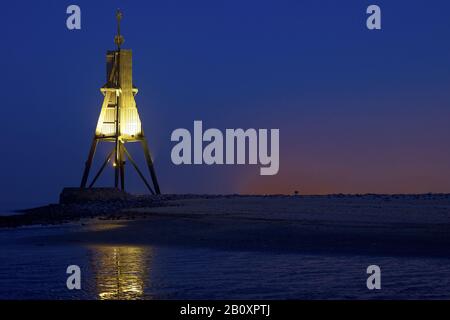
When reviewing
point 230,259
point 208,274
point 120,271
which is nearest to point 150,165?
point 230,259

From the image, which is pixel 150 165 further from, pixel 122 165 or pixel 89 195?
pixel 89 195

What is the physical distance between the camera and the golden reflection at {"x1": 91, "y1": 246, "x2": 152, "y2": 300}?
10.8 meters

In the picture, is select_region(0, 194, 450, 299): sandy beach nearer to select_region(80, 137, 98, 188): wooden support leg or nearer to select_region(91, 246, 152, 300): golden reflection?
select_region(91, 246, 152, 300): golden reflection

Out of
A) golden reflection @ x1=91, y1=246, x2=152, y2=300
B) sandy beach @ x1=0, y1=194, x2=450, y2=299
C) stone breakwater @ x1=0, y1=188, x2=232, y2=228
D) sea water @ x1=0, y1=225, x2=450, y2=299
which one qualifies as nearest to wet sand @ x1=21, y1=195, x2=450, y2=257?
sandy beach @ x1=0, y1=194, x2=450, y2=299

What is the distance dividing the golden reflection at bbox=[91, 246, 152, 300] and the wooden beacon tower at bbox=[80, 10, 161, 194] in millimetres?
38487

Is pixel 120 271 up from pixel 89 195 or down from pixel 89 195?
down

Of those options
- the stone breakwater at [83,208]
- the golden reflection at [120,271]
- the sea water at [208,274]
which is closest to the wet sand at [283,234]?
the sea water at [208,274]

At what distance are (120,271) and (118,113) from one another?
4308 cm

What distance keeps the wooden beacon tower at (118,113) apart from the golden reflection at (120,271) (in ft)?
126

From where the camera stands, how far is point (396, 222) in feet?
81.3

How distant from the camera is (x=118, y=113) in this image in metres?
55.2
